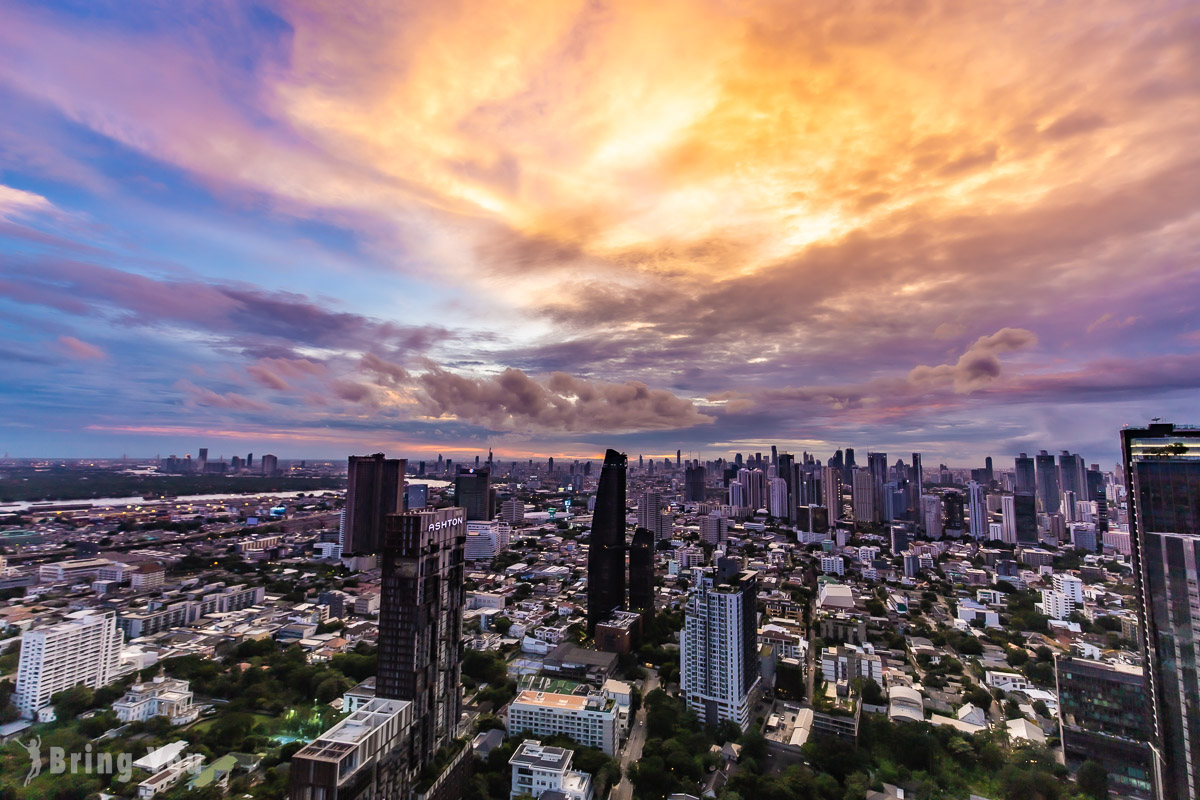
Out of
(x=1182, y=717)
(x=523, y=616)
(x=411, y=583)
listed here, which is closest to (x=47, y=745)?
(x=411, y=583)

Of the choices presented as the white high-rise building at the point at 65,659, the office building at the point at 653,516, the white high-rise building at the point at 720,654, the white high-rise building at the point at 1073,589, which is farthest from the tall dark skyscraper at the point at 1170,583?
the office building at the point at 653,516

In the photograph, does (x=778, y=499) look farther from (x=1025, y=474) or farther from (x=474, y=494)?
(x=474, y=494)

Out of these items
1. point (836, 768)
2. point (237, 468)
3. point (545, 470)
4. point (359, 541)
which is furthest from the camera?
point (545, 470)

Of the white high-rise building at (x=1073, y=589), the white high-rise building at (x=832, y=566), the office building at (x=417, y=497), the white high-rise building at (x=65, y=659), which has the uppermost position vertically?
the office building at (x=417, y=497)

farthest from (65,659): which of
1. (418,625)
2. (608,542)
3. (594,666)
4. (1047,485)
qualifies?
(1047,485)

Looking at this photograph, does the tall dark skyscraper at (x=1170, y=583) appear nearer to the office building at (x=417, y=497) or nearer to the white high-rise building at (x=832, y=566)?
the white high-rise building at (x=832, y=566)

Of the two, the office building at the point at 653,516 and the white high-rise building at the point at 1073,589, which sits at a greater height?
the office building at the point at 653,516

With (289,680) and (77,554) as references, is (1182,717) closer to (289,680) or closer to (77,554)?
(289,680)
